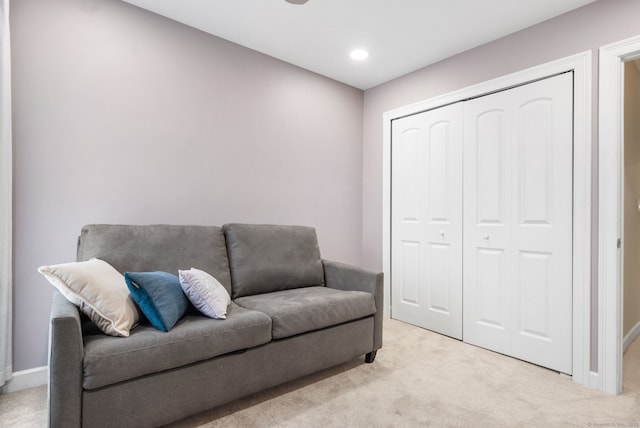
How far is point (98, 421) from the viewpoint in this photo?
1424mm

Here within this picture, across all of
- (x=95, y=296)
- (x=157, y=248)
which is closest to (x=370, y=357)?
(x=157, y=248)

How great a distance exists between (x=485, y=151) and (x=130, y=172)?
105 inches

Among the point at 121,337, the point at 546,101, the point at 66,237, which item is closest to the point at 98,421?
the point at 121,337

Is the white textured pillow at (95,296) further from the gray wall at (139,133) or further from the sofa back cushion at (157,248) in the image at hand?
the gray wall at (139,133)

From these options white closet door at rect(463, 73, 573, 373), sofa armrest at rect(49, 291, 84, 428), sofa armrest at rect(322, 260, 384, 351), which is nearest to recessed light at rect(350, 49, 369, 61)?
white closet door at rect(463, 73, 573, 373)

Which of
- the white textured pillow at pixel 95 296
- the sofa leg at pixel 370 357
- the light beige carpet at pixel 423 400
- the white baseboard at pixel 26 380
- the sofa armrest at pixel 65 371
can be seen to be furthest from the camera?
the sofa leg at pixel 370 357

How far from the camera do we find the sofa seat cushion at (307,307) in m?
2.00

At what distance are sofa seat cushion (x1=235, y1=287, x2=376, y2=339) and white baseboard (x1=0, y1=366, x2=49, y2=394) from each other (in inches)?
47.0

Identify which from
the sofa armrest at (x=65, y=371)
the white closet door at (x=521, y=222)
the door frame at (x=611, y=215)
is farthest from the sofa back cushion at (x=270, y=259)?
the door frame at (x=611, y=215)

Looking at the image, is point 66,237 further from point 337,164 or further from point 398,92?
point 398,92

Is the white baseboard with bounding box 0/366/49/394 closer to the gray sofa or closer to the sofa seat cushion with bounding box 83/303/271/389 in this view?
the gray sofa

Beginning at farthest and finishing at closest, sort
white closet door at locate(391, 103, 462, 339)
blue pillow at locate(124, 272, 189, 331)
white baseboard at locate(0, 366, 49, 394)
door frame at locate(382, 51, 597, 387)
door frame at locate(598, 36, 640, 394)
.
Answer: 1. white closet door at locate(391, 103, 462, 339)
2. door frame at locate(382, 51, 597, 387)
3. door frame at locate(598, 36, 640, 394)
4. white baseboard at locate(0, 366, 49, 394)
5. blue pillow at locate(124, 272, 189, 331)

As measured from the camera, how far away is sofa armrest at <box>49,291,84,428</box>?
4.36 ft

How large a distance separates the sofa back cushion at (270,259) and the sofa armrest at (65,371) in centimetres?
112
